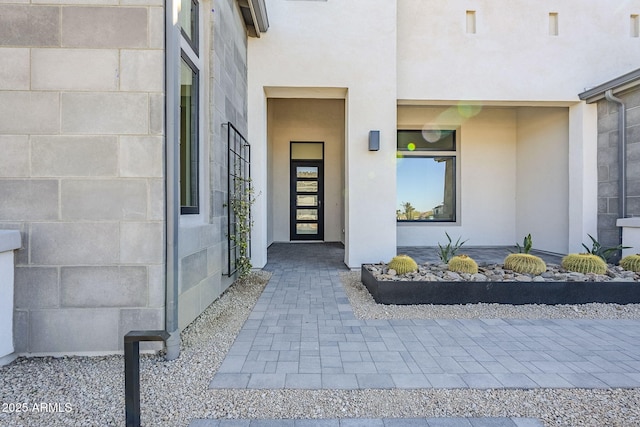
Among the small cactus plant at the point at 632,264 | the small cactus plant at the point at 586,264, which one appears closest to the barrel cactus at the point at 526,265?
the small cactus plant at the point at 586,264

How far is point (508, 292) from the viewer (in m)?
3.47

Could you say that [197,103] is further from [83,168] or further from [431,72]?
[431,72]

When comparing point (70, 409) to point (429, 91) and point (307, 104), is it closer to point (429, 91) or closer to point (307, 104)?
point (429, 91)

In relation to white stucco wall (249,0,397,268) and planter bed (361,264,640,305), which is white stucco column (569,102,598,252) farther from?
white stucco wall (249,0,397,268)

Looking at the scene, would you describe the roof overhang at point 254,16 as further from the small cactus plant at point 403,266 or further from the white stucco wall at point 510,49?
the small cactus plant at point 403,266

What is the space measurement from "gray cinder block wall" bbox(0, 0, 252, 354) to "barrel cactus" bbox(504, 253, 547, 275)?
387cm

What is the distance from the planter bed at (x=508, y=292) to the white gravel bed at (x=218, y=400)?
5.19 ft

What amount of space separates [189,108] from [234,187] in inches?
52.1

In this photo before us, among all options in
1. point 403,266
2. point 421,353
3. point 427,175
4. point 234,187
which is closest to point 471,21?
point 427,175

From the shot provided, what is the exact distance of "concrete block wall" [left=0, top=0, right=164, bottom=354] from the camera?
228 cm

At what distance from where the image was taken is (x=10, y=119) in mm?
2285

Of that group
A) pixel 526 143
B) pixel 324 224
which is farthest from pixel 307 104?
pixel 526 143

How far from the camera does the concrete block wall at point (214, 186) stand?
111 inches

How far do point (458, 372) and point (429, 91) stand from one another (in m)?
4.77
